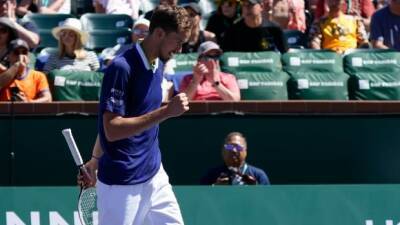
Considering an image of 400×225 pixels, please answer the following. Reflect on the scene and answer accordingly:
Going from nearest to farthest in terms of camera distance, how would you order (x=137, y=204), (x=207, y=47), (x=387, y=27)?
(x=137, y=204)
(x=207, y=47)
(x=387, y=27)

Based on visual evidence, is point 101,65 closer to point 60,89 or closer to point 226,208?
point 60,89

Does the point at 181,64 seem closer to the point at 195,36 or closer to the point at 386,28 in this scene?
the point at 195,36

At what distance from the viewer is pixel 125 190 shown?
5688mm

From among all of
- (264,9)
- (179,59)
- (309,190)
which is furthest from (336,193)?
(264,9)

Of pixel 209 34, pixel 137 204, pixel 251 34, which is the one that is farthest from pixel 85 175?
pixel 209 34

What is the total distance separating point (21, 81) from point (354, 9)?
14.7 feet

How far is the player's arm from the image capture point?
5.25 m

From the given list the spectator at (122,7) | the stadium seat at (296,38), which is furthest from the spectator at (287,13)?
the spectator at (122,7)

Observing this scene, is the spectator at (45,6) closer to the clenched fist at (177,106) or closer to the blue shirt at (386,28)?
the blue shirt at (386,28)

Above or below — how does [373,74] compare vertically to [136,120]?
below

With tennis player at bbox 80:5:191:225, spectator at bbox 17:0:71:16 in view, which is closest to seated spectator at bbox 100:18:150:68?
spectator at bbox 17:0:71:16

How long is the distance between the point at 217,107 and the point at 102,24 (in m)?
2.70

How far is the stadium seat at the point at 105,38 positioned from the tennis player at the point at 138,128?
5.48 meters

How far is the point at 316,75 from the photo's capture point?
10102 millimetres
